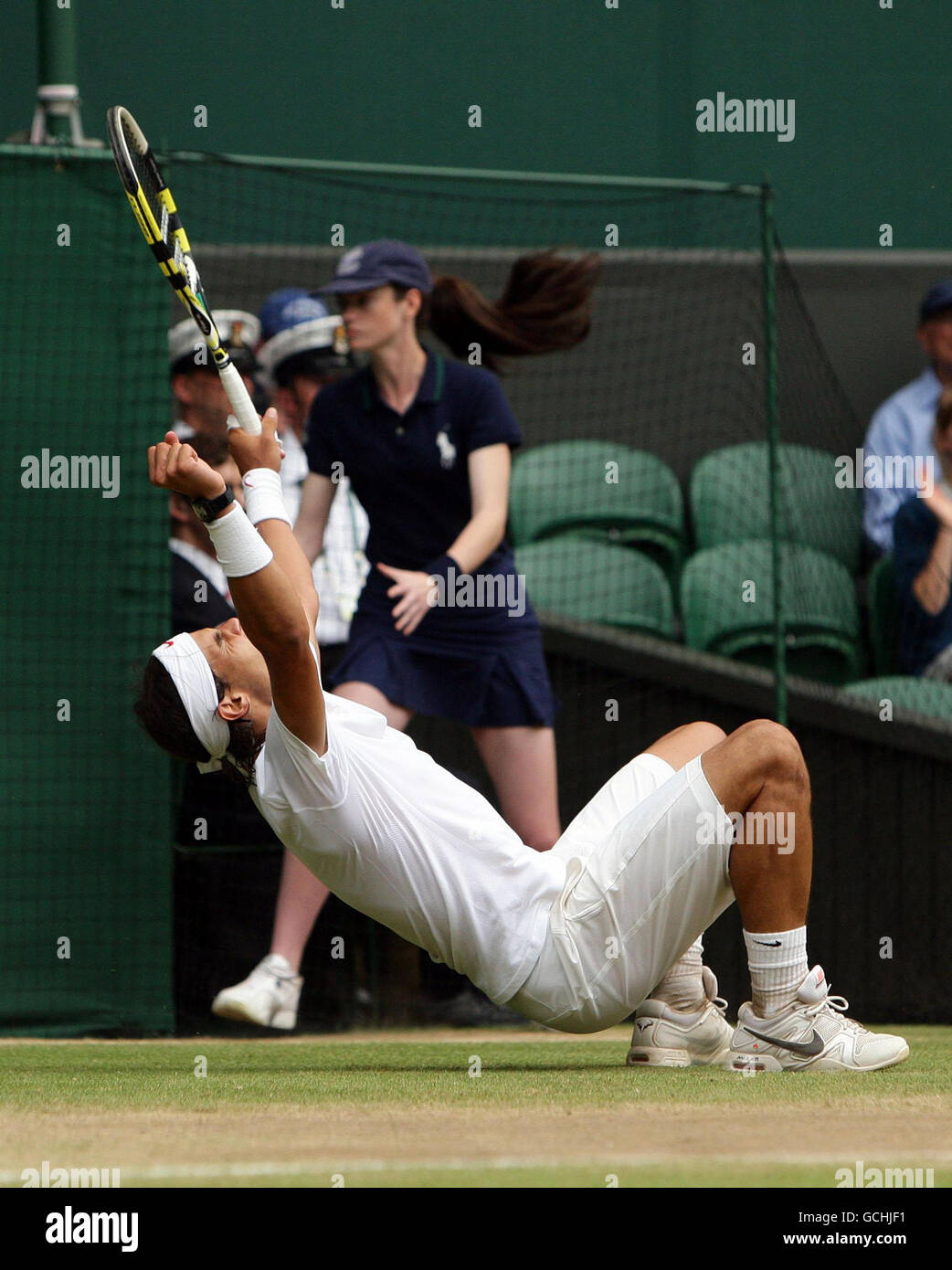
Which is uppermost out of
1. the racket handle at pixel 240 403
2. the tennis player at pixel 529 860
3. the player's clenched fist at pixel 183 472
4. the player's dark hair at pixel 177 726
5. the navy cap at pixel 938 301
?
the navy cap at pixel 938 301

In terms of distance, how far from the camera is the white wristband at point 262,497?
4.25 metres

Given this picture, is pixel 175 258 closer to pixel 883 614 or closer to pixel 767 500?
pixel 767 500

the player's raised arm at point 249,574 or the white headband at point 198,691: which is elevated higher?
the player's raised arm at point 249,574

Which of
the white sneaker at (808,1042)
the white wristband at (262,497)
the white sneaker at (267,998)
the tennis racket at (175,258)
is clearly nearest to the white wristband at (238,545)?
the white wristband at (262,497)

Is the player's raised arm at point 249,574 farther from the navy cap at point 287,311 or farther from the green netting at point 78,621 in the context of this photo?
the navy cap at point 287,311

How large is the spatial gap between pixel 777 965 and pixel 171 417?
318 cm

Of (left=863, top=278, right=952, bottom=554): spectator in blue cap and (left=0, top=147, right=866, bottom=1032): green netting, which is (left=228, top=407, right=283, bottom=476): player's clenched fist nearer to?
(left=0, top=147, right=866, bottom=1032): green netting

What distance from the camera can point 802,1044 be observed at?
427 centimetres

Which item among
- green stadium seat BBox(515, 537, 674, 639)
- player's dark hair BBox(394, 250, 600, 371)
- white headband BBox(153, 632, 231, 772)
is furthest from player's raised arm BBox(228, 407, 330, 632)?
green stadium seat BBox(515, 537, 674, 639)

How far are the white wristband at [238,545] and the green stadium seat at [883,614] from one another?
14.0ft

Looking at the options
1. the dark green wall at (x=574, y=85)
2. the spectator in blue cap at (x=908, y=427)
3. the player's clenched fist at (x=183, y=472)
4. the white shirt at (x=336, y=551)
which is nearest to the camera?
the player's clenched fist at (x=183, y=472)

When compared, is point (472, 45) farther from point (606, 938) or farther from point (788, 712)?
point (606, 938)

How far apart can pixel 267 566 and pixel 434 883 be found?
2.84ft
